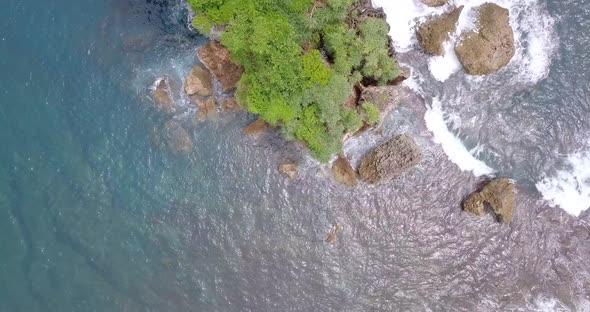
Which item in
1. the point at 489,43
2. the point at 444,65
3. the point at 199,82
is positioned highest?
the point at 489,43

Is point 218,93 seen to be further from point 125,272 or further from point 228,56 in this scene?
point 125,272

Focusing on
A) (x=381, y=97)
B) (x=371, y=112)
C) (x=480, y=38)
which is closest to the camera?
(x=371, y=112)

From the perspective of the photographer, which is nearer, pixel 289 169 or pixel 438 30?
pixel 438 30

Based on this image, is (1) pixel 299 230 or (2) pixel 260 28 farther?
(1) pixel 299 230

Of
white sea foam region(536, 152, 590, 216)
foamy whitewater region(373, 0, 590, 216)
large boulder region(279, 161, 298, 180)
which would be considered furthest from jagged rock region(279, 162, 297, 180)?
white sea foam region(536, 152, 590, 216)

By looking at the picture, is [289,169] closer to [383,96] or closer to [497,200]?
[383,96]

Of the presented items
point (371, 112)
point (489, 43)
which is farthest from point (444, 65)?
point (371, 112)

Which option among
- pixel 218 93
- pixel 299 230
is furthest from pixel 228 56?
pixel 299 230
